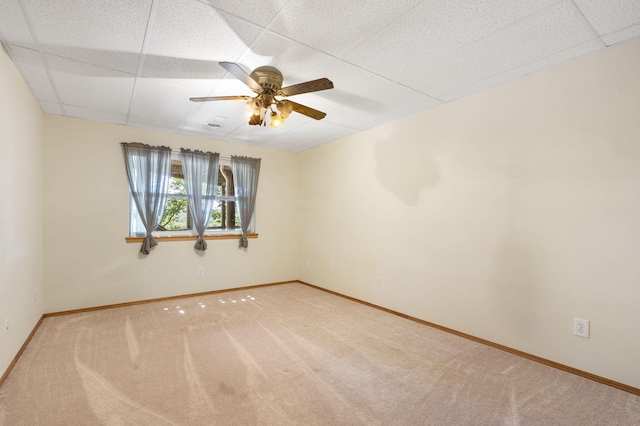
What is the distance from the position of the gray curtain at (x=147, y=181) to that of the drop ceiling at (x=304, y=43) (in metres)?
0.96

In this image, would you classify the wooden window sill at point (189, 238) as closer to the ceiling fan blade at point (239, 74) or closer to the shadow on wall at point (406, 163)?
the shadow on wall at point (406, 163)

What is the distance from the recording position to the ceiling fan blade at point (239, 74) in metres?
1.86

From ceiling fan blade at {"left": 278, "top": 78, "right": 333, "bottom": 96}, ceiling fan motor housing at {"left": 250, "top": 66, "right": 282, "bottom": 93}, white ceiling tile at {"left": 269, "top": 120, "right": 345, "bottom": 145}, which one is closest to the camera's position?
ceiling fan blade at {"left": 278, "top": 78, "right": 333, "bottom": 96}

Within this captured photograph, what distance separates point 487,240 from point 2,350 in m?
3.95

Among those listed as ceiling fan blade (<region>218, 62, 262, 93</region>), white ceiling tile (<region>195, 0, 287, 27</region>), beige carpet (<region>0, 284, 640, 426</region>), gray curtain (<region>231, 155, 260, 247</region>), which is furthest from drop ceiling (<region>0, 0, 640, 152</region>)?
beige carpet (<region>0, 284, 640, 426</region>)

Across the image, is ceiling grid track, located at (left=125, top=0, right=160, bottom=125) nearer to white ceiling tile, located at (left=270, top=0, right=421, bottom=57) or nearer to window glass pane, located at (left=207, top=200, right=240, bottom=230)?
white ceiling tile, located at (left=270, top=0, right=421, bottom=57)

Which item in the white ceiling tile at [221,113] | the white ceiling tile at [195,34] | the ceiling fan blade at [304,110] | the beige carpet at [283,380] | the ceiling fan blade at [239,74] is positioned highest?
the white ceiling tile at [195,34]

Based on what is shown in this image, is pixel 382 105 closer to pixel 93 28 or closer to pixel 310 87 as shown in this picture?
pixel 310 87

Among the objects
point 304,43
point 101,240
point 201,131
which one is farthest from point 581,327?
point 101,240

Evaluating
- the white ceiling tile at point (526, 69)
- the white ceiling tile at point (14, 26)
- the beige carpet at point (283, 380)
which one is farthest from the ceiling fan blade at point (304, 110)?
the beige carpet at point (283, 380)

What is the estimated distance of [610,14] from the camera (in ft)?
5.83

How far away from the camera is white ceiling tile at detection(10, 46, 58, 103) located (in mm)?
2176

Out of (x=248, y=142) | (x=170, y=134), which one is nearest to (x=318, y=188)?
(x=248, y=142)

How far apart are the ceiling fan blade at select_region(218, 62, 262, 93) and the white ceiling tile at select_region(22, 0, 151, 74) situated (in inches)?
20.1
